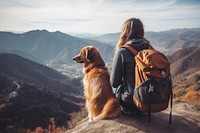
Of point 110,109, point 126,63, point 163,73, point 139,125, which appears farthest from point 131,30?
point 139,125

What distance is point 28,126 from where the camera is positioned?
35.1 meters

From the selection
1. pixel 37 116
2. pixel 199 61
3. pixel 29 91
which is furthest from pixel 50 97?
pixel 199 61

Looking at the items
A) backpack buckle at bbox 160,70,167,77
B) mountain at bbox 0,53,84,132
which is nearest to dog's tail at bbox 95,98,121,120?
backpack buckle at bbox 160,70,167,77

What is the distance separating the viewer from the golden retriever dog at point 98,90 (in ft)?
13.3

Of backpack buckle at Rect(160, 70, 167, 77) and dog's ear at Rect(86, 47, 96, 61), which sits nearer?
backpack buckle at Rect(160, 70, 167, 77)

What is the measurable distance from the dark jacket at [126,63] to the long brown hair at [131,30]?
0.64 ft

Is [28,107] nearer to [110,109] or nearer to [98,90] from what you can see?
[98,90]

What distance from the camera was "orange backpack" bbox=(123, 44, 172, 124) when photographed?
3428 mm

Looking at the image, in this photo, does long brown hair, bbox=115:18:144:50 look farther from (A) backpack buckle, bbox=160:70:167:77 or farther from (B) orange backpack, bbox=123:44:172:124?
(A) backpack buckle, bbox=160:70:167:77

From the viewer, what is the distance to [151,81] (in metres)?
3.42

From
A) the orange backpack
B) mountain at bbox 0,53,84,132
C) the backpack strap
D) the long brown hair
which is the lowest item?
mountain at bbox 0,53,84,132

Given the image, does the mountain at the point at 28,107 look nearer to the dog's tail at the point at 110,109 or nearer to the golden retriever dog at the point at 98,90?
the golden retriever dog at the point at 98,90

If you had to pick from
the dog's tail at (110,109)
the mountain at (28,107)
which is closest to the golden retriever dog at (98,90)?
the dog's tail at (110,109)

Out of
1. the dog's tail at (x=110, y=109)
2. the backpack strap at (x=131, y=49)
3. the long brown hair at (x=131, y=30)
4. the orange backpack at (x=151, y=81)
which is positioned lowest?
the dog's tail at (x=110, y=109)
